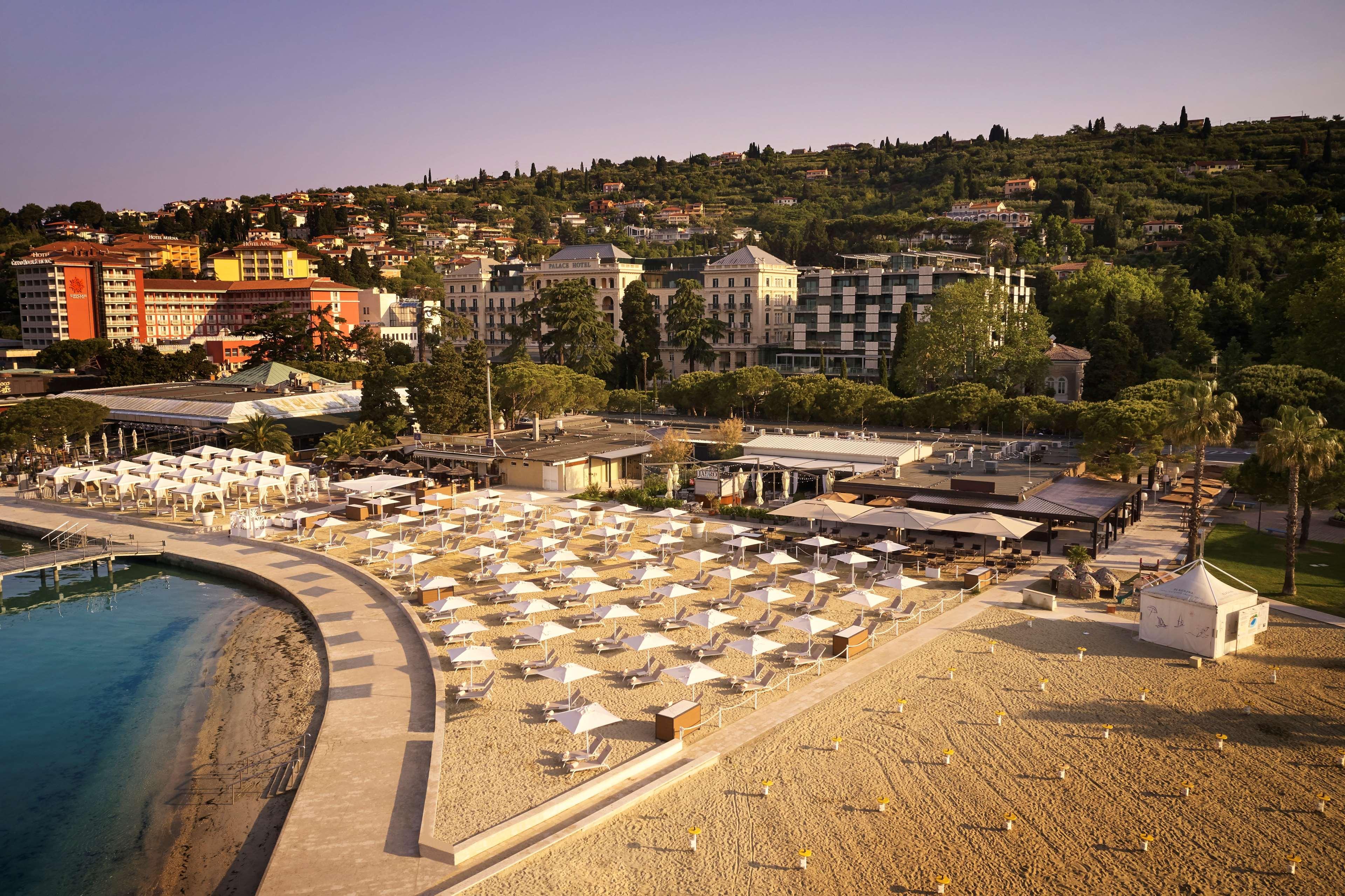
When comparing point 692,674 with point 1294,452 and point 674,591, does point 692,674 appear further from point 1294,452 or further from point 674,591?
point 1294,452

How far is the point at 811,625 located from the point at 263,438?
135ft

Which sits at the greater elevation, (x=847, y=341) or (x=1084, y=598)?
(x=847, y=341)

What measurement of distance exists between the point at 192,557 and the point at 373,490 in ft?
25.6

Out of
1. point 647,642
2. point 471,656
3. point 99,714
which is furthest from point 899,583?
point 99,714

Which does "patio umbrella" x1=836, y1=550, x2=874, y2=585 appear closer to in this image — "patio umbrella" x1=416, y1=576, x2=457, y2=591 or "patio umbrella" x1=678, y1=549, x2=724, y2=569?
"patio umbrella" x1=678, y1=549, x2=724, y2=569

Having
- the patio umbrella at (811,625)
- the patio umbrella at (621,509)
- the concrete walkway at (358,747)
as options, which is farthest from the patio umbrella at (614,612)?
the patio umbrella at (621,509)

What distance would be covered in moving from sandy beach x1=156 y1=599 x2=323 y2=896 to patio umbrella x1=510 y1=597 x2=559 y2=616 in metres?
5.55

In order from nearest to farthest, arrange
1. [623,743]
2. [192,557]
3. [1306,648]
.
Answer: [623,743] < [1306,648] < [192,557]

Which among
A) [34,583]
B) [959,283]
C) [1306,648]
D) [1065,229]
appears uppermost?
[1065,229]

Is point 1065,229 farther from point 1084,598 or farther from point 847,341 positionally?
point 1084,598

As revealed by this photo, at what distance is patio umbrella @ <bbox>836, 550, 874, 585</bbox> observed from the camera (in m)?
30.2

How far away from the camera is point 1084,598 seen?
28812mm

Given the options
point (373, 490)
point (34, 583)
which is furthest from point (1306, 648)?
point (34, 583)

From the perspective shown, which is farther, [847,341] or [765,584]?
[847,341]
